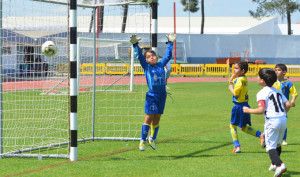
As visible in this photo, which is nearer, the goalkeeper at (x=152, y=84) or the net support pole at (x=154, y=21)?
the goalkeeper at (x=152, y=84)

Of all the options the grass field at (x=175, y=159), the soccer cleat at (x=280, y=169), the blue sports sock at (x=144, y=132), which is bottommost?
the grass field at (x=175, y=159)

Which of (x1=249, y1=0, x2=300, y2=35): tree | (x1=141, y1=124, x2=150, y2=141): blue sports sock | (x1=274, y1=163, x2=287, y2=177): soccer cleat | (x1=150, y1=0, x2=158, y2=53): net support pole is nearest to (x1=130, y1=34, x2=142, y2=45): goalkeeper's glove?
(x1=150, y1=0, x2=158, y2=53): net support pole

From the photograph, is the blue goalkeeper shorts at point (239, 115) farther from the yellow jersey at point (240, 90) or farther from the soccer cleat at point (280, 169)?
the soccer cleat at point (280, 169)

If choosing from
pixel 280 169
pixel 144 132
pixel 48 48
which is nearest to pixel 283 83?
pixel 144 132

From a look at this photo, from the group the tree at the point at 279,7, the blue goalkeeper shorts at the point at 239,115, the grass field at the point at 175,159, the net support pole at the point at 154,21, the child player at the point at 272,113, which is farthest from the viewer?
the tree at the point at 279,7

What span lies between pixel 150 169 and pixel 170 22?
71.9 metres

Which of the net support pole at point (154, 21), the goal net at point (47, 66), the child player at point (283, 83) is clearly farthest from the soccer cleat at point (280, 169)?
the net support pole at point (154, 21)

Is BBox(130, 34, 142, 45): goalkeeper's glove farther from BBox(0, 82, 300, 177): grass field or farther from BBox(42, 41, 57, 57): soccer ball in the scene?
BBox(42, 41, 57, 57): soccer ball

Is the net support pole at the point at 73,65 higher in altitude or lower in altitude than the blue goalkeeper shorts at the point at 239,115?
higher

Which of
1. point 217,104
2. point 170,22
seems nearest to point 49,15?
point 217,104

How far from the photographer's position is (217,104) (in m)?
19.4

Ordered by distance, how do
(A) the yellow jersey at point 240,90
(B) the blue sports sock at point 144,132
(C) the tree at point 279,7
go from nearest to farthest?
1. (A) the yellow jersey at point 240,90
2. (B) the blue sports sock at point 144,132
3. (C) the tree at point 279,7

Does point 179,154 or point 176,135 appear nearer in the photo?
point 179,154

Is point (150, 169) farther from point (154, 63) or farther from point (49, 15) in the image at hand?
point (49, 15)
